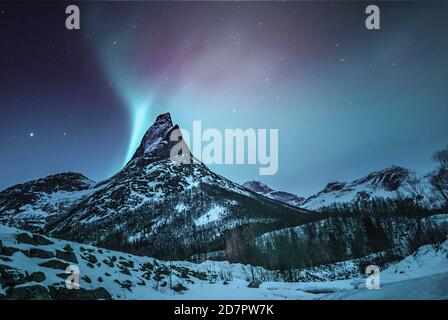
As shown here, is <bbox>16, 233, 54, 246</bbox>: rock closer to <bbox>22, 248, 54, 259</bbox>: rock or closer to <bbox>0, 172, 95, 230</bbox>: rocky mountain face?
<bbox>22, 248, 54, 259</bbox>: rock

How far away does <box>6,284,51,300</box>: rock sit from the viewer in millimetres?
4104

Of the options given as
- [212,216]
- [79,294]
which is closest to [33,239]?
[79,294]

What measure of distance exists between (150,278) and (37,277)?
2.09 metres

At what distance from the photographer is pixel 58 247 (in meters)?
5.41

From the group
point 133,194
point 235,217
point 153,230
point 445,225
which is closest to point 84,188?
point 133,194

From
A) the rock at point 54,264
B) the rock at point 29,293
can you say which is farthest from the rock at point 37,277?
the rock at point 54,264

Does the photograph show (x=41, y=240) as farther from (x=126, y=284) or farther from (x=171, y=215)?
(x=171, y=215)

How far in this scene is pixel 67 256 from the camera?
525 centimetres

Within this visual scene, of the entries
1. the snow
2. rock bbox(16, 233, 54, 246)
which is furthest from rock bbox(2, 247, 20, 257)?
the snow

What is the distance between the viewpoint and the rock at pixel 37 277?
14.3 feet

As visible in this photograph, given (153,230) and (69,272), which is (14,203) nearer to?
(153,230)

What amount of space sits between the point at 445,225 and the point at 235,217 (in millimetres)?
54624

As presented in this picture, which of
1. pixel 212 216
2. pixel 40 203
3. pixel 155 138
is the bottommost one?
pixel 212 216
